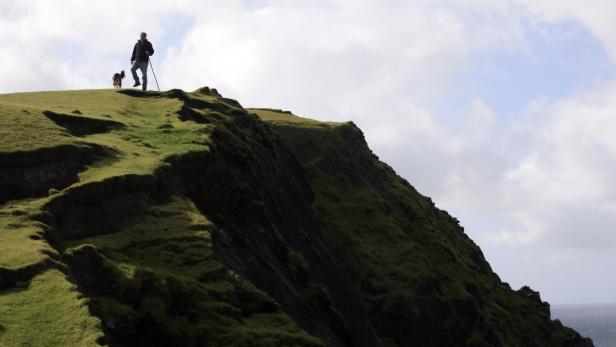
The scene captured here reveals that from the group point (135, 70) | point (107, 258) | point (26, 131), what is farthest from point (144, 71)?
point (107, 258)

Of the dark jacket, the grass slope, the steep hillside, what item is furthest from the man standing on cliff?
the grass slope

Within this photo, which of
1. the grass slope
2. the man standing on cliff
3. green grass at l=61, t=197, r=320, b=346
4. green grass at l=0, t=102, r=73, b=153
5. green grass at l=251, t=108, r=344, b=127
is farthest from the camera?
green grass at l=251, t=108, r=344, b=127

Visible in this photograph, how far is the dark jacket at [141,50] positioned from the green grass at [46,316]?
27.8 metres

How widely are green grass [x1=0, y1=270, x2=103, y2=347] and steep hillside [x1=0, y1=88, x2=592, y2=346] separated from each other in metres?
0.05

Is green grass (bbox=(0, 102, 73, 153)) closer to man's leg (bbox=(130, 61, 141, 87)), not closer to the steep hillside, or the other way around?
the steep hillside

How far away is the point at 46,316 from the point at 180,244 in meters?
7.84

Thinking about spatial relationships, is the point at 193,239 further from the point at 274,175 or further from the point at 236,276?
the point at 274,175

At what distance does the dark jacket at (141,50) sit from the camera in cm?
4797

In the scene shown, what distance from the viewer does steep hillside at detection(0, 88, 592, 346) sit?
23.1 m

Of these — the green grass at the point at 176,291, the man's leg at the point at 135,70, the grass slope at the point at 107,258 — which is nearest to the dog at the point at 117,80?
the man's leg at the point at 135,70

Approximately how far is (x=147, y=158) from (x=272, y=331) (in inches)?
420

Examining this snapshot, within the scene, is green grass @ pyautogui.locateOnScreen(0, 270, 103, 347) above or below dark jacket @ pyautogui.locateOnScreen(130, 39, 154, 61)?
below

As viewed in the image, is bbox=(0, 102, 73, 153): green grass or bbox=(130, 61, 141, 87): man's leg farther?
bbox=(130, 61, 141, 87): man's leg

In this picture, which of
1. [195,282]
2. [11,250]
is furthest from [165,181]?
[11,250]
